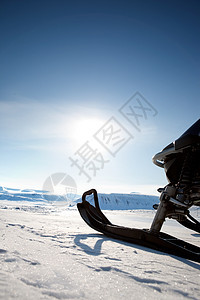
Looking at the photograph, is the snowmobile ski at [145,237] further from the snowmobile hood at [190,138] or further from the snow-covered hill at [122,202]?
the snow-covered hill at [122,202]

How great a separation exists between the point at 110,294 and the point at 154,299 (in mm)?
232

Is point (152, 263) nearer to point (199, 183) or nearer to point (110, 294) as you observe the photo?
point (110, 294)

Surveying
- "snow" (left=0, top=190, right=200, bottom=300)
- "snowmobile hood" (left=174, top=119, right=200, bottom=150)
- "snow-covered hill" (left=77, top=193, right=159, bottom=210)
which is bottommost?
"snow-covered hill" (left=77, top=193, right=159, bottom=210)

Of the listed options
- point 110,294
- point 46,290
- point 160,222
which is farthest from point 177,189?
point 46,290

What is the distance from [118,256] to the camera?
1941 millimetres

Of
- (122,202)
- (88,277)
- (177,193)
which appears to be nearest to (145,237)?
(177,193)

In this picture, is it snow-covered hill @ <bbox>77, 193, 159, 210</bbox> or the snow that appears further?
snow-covered hill @ <bbox>77, 193, 159, 210</bbox>

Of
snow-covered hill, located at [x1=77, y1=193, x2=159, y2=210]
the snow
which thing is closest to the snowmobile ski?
the snow

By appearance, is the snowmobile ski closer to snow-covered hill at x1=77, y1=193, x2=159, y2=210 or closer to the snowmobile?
the snowmobile

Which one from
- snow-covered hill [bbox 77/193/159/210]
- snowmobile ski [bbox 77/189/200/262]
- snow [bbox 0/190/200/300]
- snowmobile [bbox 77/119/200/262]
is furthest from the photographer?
snow-covered hill [bbox 77/193/159/210]

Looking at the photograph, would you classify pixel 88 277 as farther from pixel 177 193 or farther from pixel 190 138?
pixel 190 138

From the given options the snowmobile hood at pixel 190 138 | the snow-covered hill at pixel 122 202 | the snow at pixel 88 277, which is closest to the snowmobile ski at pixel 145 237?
the snow at pixel 88 277

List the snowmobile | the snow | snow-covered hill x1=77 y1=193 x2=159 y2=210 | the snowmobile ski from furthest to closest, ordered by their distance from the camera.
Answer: snow-covered hill x1=77 y1=193 x2=159 y2=210
the snowmobile
the snowmobile ski
the snow

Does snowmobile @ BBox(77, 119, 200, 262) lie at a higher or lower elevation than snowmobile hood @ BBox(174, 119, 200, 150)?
lower
